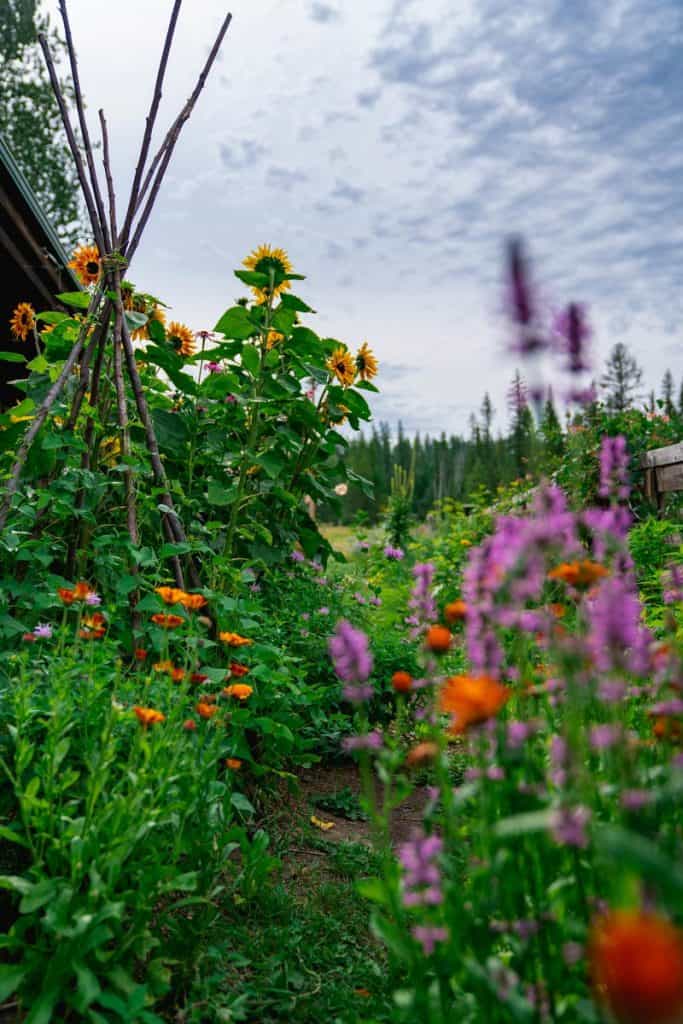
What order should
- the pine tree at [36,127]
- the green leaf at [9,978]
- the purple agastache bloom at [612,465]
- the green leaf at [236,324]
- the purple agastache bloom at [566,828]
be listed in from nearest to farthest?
the purple agastache bloom at [566,828]
the purple agastache bloom at [612,465]
the green leaf at [9,978]
the green leaf at [236,324]
the pine tree at [36,127]

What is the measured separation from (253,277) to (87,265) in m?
0.63

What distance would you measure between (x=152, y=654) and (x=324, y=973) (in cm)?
96

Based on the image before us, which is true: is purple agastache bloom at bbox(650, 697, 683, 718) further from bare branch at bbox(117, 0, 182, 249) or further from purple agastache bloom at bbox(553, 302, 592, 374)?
bare branch at bbox(117, 0, 182, 249)

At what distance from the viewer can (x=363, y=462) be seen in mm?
54344

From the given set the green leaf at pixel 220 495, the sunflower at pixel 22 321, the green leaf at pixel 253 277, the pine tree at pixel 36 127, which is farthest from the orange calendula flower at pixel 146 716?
the pine tree at pixel 36 127

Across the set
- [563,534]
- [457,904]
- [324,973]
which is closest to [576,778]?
[457,904]

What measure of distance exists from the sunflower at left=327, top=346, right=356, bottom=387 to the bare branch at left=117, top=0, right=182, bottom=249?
1060mm

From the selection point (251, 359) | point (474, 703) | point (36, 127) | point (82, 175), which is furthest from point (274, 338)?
point (36, 127)

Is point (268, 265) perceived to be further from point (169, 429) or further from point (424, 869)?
point (424, 869)

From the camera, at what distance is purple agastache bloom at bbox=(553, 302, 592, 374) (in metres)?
1.04

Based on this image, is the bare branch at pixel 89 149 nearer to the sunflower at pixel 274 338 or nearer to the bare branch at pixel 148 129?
the bare branch at pixel 148 129

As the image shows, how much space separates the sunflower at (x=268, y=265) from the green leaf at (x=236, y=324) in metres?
0.12

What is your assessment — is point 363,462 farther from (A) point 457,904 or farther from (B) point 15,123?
(A) point 457,904

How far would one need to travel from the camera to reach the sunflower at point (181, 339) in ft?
11.3
